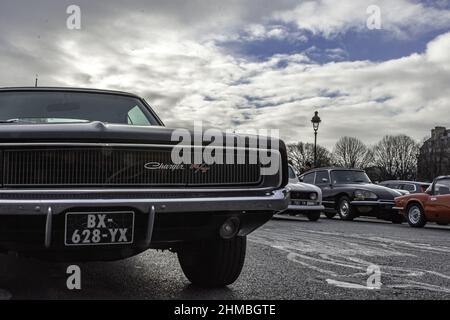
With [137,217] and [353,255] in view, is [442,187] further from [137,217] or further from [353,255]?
[137,217]

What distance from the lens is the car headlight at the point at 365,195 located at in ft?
49.3

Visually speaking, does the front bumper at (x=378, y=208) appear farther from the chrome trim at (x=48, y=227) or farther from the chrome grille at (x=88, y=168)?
the chrome trim at (x=48, y=227)

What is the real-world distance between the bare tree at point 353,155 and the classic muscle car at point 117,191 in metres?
91.8

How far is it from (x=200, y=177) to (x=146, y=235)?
1.67 ft

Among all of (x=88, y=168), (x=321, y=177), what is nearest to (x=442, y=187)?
(x=321, y=177)

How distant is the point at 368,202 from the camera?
14914 millimetres

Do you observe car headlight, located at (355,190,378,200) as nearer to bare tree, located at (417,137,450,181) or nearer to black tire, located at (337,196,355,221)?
black tire, located at (337,196,355,221)

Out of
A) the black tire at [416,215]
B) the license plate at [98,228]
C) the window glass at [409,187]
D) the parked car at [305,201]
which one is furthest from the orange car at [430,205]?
the license plate at [98,228]

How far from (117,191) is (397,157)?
303ft

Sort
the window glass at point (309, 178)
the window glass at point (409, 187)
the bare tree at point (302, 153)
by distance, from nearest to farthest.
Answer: the window glass at point (309, 178)
the window glass at point (409, 187)
the bare tree at point (302, 153)

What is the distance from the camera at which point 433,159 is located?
8412 centimetres

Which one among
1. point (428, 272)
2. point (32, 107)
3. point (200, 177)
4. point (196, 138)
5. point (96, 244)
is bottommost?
point (428, 272)
